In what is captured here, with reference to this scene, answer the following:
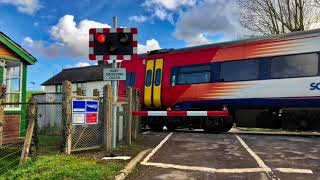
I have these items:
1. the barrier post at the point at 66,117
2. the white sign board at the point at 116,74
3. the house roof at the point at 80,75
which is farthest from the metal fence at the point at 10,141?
the house roof at the point at 80,75

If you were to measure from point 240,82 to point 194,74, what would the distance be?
2371mm

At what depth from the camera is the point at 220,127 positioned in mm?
18672

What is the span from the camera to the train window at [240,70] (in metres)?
17.0

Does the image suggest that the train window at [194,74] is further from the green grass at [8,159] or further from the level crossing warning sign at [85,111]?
the green grass at [8,159]

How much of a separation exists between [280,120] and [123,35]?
851 centimetres

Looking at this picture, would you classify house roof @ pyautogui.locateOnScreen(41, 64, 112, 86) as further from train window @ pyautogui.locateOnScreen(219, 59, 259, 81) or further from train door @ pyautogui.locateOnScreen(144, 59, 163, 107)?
train window @ pyautogui.locateOnScreen(219, 59, 259, 81)

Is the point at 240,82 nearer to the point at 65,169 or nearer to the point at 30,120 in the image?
the point at 30,120

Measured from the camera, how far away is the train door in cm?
2050

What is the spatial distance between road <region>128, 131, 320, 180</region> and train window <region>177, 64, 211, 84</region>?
538cm

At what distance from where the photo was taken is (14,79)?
54.7ft

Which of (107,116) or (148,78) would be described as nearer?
(107,116)

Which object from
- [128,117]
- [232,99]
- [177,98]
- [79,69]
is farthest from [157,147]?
[79,69]

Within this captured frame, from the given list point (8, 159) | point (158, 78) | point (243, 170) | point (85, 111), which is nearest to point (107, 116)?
point (85, 111)

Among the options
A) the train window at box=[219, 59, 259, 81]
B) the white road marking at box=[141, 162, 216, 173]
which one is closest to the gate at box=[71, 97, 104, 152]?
the white road marking at box=[141, 162, 216, 173]
